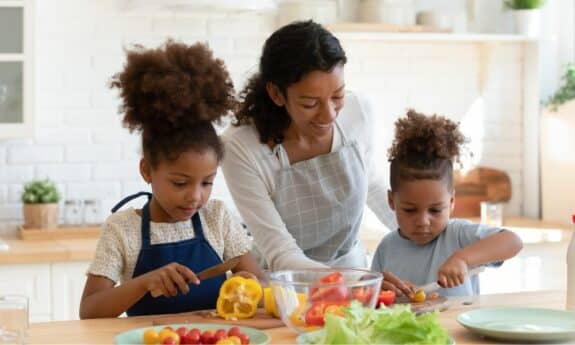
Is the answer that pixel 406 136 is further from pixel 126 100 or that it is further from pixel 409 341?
pixel 409 341

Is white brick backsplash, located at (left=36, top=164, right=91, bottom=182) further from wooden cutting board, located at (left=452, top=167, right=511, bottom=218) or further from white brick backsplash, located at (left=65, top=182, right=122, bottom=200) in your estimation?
wooden cutting board, located at (left=452, top=167, right=511, bottom=218)

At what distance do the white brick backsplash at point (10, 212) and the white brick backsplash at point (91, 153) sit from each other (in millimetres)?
293

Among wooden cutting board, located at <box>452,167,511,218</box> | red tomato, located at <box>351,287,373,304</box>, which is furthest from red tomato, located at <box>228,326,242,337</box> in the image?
wooden cutting board, located at <box>452,167,511,218</box>

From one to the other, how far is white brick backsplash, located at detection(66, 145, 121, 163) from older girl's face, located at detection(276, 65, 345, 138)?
2013 mm

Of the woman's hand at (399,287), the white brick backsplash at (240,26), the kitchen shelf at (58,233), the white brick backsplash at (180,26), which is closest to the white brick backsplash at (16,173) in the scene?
the kitchen shelf at (58,233)

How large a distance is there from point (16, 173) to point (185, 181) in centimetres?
214

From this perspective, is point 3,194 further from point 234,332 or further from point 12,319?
point 234,332

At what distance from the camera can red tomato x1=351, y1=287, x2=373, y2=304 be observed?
218 cm

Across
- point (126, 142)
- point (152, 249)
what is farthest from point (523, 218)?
point (152, 249)

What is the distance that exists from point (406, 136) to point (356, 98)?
185 mm

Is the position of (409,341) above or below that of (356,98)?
below

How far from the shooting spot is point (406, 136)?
3.02 metres

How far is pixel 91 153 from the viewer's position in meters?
4.62

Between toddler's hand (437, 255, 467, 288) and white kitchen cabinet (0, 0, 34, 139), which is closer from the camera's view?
toddler's hand (437, 255, 467, 288)
